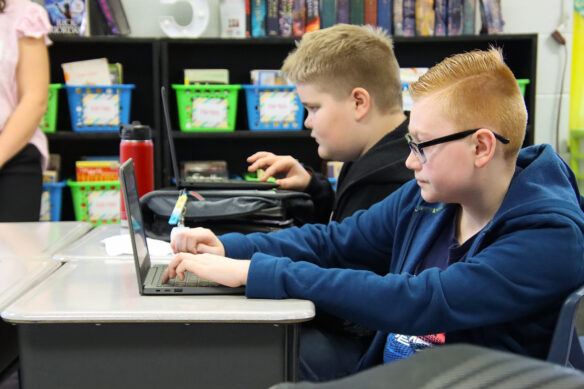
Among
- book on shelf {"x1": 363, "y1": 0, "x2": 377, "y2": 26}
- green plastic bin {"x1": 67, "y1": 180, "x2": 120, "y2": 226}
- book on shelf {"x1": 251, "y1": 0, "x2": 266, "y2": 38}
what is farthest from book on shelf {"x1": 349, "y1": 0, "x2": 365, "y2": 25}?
green plastic bin {"x1": 67, "y1": 180, "x2": 120, "y2": 226}

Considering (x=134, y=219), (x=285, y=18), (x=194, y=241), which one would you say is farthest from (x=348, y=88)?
(x=285, y=18)

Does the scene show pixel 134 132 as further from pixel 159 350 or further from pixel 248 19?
pixel 248 19

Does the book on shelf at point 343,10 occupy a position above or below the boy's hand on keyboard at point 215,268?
above

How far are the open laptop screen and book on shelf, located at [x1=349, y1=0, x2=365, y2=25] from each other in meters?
2.19

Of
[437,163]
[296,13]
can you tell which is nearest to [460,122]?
[437,163]

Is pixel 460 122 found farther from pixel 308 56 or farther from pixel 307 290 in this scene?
pixel 308 56

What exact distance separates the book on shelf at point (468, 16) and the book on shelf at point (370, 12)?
436 millimetres

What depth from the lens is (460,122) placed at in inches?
40.2

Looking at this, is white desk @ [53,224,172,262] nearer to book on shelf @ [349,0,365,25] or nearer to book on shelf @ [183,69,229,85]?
book on shelf @ [183,69,229,85]

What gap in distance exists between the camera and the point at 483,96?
1.03 metres

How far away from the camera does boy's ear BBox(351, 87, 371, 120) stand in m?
1.61

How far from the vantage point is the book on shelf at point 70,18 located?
117 inches

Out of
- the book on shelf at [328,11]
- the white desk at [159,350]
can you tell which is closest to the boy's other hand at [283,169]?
the white desk at [159,350]

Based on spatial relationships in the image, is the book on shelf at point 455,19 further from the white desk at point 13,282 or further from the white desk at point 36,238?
the white desk at point 13,282
